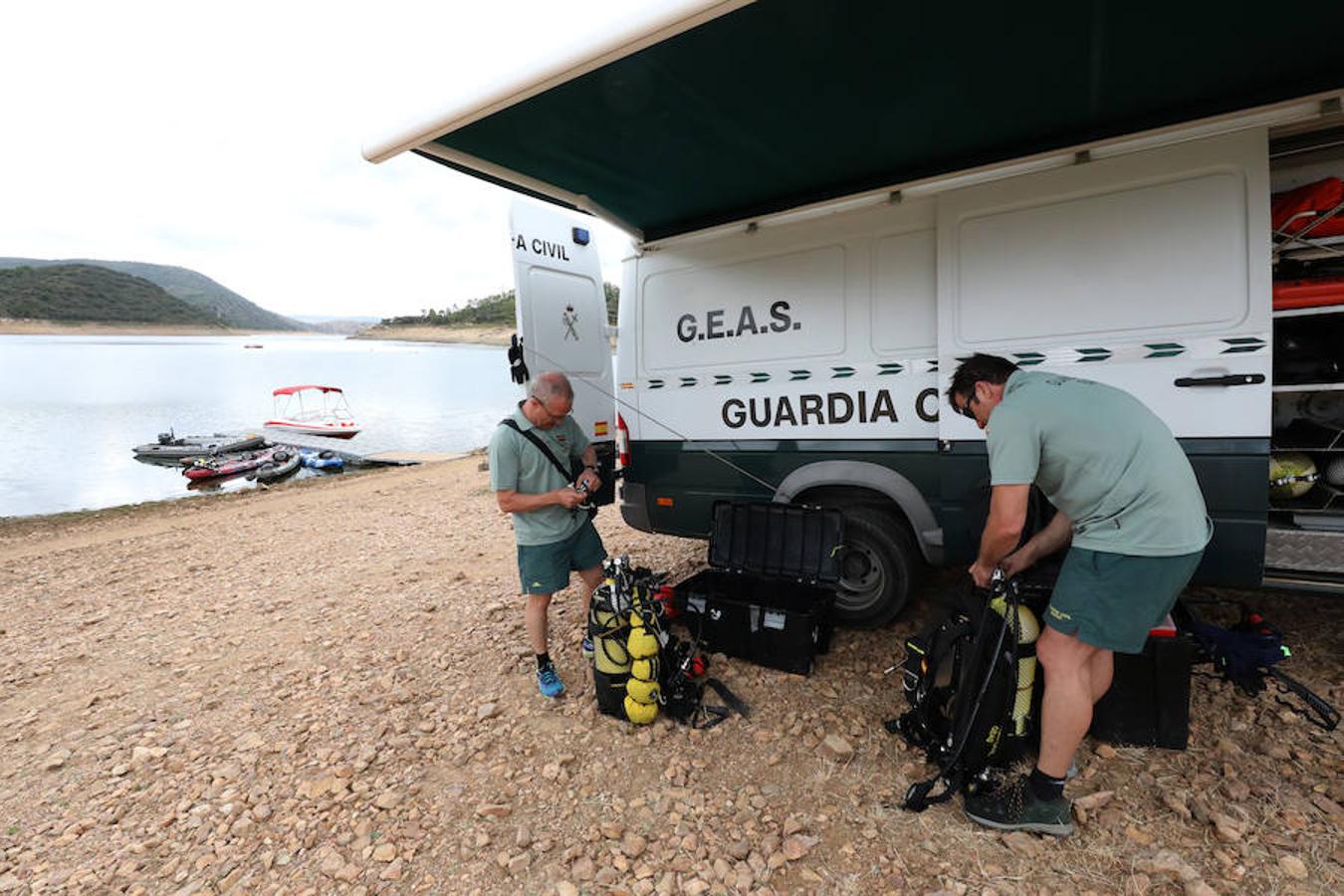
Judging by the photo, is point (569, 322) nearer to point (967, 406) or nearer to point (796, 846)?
point (967, 406)

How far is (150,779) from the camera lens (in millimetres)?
2559

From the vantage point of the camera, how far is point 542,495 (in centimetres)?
279

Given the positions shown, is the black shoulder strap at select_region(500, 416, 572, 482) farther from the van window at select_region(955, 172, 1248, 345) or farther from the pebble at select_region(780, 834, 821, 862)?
the van window at select_region(955, 172, 1248, 345)

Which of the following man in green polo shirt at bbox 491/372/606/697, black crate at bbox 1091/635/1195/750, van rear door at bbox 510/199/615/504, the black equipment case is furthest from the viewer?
van rear door at bbox 510/199/615/504

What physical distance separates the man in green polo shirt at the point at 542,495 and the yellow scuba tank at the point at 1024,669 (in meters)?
1.79

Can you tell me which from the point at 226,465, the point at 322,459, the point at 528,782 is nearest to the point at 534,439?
the point at 528,782

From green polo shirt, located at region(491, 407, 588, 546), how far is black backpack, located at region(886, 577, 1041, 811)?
5.43ft

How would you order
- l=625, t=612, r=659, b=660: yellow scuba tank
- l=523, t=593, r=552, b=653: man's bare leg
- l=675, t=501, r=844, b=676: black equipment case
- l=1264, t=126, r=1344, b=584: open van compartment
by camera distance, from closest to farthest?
l=1264, t=126, r=1344, b=584: open van compartment, l=625, t=612, r=659, b=660: yellow scuba tank, l=523, t=593, r=552, b=653: man's bare leg, l=675, t=501, r=844, b=676: black equipment case

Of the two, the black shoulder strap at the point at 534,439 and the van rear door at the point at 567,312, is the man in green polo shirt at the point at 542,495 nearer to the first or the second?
the black shoulder strap at the point at 534,439

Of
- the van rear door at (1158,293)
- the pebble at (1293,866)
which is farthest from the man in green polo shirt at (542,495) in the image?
the pebble at (1293,866)

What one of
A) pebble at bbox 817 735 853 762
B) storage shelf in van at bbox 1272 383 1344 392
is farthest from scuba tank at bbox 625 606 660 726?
storage shelf in van at bbox 1272 383 1344 392

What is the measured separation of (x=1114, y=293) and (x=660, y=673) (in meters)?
2.50

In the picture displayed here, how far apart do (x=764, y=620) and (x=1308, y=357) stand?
2608mm

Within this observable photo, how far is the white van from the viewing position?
2324 millimetres
